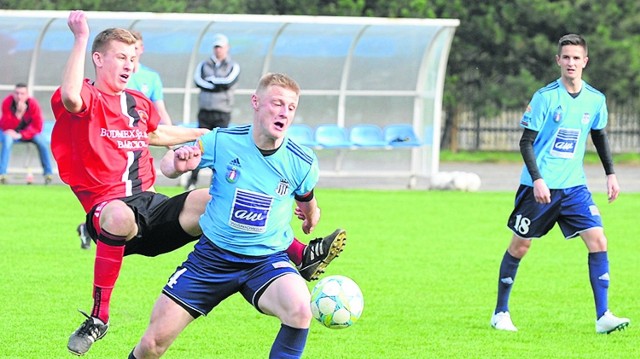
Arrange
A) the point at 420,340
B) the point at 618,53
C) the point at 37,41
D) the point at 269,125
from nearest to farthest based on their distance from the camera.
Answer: the point at 269,125, the point at 420,340, the point at 37,41, the point at 618,53

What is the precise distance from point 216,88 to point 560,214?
34.4 feet

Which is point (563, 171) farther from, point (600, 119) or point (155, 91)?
point (155, 91)

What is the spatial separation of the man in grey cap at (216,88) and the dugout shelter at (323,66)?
114 inches

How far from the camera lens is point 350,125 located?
2272 centimetres

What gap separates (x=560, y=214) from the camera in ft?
28.0

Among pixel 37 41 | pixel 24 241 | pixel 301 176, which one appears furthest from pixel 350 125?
pixel 301 176

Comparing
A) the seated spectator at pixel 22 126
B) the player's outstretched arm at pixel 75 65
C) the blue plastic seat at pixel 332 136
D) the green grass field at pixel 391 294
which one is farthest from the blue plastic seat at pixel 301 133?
the player's outstretched arm at pixel 75 65

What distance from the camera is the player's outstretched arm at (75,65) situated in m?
6.64

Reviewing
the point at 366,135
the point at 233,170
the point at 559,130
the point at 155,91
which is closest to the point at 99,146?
the point at 233,170

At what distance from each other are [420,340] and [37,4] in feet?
87.8

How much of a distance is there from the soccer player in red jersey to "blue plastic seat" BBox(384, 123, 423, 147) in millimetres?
14149

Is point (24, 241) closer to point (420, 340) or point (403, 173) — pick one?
point (420, 340)

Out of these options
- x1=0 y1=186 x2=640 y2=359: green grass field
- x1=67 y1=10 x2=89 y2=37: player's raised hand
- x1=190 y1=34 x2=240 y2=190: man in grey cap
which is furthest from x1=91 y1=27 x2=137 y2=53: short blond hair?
x1=190 y1=34 x2=240 y2=190: man in grey cap

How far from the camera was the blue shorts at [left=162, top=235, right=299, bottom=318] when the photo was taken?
5.99 meters
